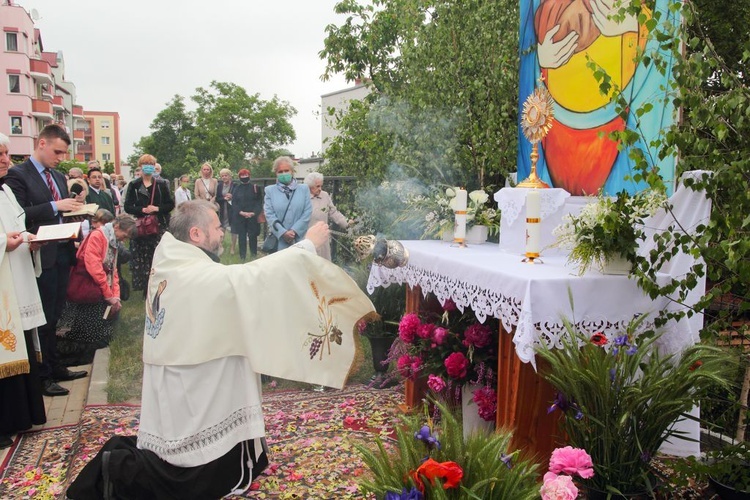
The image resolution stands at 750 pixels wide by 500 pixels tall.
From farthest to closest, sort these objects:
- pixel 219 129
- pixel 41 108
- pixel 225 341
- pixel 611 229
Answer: pixel 41 108 < pixel 219 129 < pixel 225 341 < pixel 611 229

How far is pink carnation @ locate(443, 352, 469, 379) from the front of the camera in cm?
417

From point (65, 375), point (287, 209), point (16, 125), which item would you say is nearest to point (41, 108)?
point (16, 125)

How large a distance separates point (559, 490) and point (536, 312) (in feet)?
3.96

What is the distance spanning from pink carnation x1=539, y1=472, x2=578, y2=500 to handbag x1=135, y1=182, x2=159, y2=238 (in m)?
7.54

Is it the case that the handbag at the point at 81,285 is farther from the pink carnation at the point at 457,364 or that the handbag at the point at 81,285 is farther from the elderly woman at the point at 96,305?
the pink carnation at the point at 457,364

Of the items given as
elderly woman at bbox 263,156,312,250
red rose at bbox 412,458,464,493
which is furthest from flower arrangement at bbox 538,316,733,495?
elderly woman at bbox 263,156,312,250

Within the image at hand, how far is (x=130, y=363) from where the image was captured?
6.57 metres

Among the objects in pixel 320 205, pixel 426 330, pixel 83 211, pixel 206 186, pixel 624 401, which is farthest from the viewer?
pixel 206 186

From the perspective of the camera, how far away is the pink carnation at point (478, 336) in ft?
13.8

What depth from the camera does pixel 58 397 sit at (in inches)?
234

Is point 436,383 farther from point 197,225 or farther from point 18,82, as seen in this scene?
point 18,82

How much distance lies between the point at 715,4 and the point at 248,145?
118 feet

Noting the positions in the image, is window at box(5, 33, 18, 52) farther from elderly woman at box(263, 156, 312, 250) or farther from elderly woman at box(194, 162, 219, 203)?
elderly woman at box(263, 156, 312, 250)

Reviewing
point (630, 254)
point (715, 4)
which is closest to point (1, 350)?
point (630, 254)
